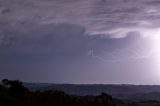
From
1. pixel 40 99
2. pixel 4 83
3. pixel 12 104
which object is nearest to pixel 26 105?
pixel 12 104

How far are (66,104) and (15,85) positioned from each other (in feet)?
22.8

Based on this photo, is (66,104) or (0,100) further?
(66,104)

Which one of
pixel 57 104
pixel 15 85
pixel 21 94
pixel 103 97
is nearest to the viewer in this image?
pixel 57 104

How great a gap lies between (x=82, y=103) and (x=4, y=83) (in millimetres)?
9839

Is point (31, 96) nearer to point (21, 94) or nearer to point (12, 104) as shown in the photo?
point (21, 94)

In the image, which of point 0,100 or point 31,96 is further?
point 31,96

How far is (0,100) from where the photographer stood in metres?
32.0

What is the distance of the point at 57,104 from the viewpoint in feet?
117

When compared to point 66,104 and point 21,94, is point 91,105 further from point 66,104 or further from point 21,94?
point 21,94

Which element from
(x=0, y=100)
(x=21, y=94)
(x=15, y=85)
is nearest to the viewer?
(x=0, y=100)

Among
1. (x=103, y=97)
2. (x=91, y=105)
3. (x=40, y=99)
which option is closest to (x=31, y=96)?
(x=40, y=99)

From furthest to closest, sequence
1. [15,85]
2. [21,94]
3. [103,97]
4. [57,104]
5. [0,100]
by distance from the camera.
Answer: [103,97], [15,85], [21,94], [57,104], [0,100]

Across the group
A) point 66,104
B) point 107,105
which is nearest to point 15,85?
point 66,104

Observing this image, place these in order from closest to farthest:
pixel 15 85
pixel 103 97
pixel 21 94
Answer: pixel 21 94 → pixel 15 85 → pixel 103 97
